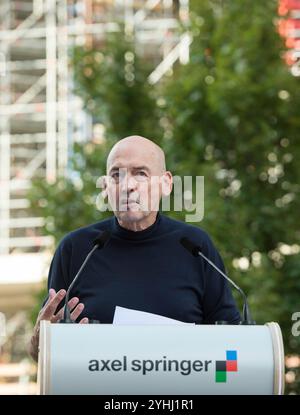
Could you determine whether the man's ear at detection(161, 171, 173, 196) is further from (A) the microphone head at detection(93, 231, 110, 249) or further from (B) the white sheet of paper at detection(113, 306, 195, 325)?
(B) the white sheet of paper at detection(113, 306, 195, 325)

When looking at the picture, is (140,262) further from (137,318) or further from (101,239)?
(137,318)

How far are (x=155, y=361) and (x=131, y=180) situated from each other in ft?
2.23

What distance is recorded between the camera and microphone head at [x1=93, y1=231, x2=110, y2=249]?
3146mm

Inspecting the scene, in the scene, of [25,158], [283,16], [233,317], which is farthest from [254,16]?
[25,158]

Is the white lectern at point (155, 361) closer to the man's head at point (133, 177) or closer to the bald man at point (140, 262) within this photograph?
the bald man at point (140, 262)

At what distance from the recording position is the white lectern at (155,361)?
253cm

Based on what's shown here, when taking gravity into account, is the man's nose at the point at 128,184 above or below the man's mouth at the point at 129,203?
above

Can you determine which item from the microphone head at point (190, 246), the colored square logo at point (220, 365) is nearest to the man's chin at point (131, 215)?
the microphone head at point (190, 246)

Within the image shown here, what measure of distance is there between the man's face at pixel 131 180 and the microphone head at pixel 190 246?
0.42ft

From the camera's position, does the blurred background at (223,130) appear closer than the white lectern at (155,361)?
No

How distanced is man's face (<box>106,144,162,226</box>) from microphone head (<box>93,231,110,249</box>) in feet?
0.20

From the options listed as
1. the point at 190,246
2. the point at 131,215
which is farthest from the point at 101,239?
the point at 190,246

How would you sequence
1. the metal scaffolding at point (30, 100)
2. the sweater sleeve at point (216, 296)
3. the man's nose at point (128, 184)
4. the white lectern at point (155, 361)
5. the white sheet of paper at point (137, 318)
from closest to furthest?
1. the white lectern at point (155, 361)
2. the white sheet of paper at point (137, 318)
3. the man's nose at point (128, 184)
4. the sweater sleeve at point (216, 296)
5. the metal scaffolding at point (30, 100)

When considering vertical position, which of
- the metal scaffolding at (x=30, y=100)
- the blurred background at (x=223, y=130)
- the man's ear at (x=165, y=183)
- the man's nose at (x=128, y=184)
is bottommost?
the man's nose at (x=128, y=184)
